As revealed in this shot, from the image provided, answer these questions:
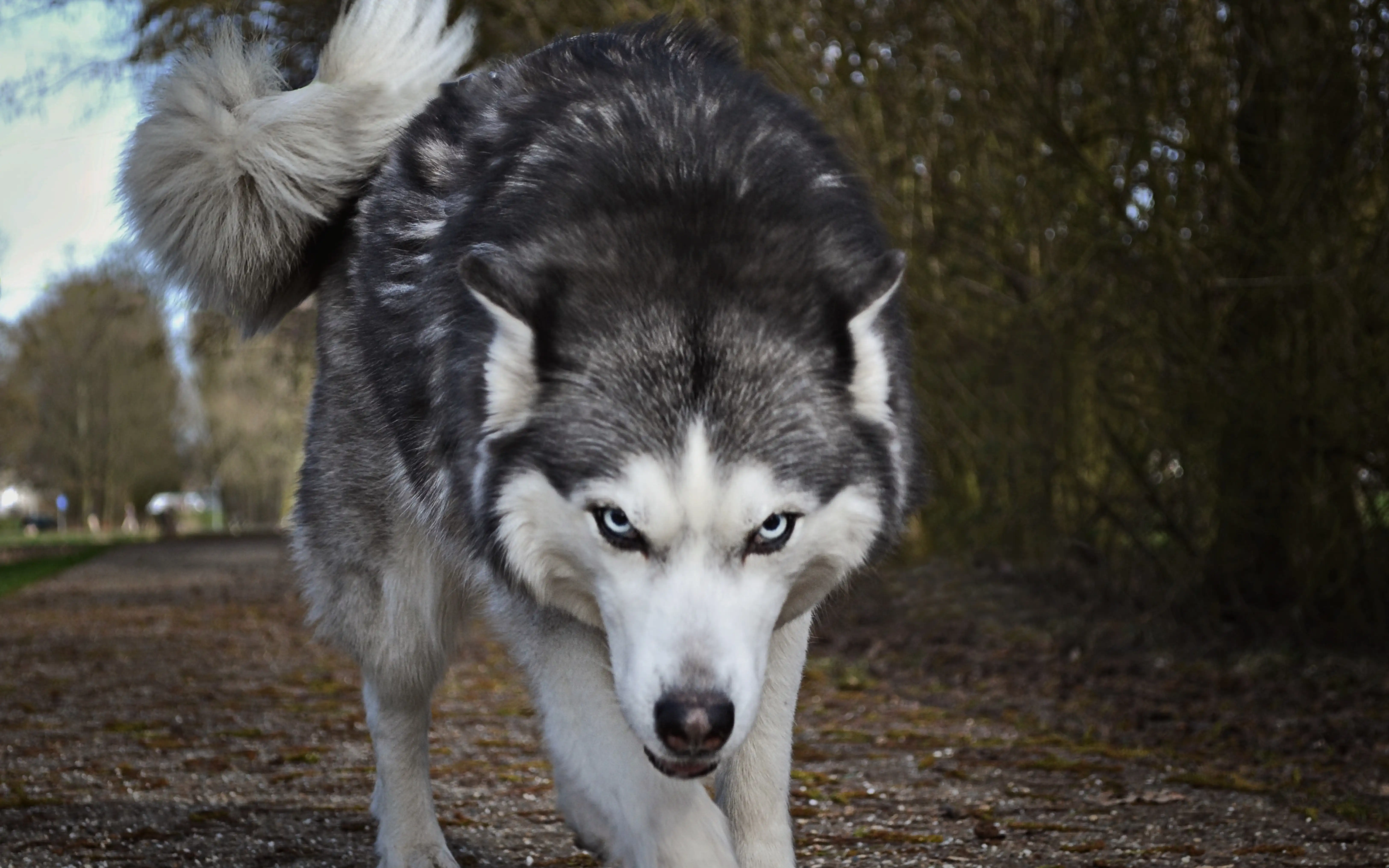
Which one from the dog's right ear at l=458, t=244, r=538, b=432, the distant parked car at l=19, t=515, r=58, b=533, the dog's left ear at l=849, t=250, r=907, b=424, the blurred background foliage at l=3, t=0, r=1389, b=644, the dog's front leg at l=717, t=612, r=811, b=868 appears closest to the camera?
the dog's right ear at l=458, t=244, r=538, b=432

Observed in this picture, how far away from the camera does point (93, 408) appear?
136ft

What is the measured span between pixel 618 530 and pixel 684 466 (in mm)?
193

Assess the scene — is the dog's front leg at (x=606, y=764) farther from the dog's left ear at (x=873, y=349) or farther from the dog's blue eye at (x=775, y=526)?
the dog's left ear at (x=873, y=349)

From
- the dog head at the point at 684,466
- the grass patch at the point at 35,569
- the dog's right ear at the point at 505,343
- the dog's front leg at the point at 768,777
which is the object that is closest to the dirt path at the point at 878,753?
the dog's front leg at the point at 768,777

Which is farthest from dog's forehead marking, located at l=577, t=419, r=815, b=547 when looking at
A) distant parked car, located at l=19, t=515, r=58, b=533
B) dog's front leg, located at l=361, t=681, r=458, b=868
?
distant parked car, located at l=19, t=515, r=58, b=533

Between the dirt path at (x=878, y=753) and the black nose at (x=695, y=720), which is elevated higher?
the black nose at (x=695, y=720)

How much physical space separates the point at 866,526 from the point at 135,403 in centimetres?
4314

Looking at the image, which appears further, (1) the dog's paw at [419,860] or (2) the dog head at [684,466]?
(1) the dog's paw at [419,860]

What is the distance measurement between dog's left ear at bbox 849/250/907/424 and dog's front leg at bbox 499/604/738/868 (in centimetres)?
84

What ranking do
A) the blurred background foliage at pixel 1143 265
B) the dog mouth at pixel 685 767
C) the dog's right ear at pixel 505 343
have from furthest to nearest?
the blurred background foliage at pixel 1143 265, the dog's right ear at pixel 505 343, the dog mouth at pixel 685 767

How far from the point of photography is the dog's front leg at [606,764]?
2.93 m

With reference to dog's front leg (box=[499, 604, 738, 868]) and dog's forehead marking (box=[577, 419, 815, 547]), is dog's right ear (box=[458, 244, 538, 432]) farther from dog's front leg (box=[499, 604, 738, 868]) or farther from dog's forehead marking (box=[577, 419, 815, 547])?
dog's front leg (box=[499, 604, 738, 868])

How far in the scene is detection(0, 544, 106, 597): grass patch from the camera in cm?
1708

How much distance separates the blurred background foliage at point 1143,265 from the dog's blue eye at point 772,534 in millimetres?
3637
